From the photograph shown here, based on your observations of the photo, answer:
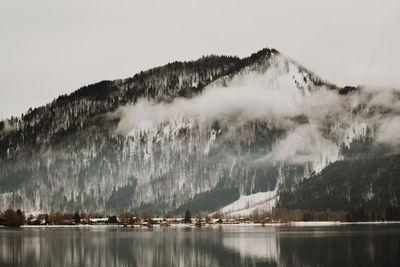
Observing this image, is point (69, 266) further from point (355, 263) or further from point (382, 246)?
point (382, 246)

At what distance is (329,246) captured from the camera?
126375 millimetres

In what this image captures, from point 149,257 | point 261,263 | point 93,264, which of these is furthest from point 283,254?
point 93,264

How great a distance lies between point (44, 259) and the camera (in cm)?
10569

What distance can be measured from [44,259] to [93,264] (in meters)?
13.3

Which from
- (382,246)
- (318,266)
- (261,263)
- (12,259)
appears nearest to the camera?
(318,266)

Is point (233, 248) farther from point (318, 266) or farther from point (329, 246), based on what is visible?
point (318, 266)

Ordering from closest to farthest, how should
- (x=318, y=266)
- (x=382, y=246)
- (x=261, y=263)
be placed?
(x=318, y=266) → (x=261, y=263) → (x=382, y=246)

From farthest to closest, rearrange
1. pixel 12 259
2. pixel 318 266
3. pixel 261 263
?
pixel 12 259
pixel 261 263
pixel 318 266

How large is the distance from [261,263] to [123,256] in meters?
28.3

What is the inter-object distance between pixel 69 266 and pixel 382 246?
6465cm

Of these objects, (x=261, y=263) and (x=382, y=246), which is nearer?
(x=261, y=263)

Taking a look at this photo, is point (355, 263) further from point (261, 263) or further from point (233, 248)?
point (233, 248)

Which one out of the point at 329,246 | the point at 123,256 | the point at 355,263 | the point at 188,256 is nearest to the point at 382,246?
the point at 329,246

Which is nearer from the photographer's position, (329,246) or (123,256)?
(123,256)
